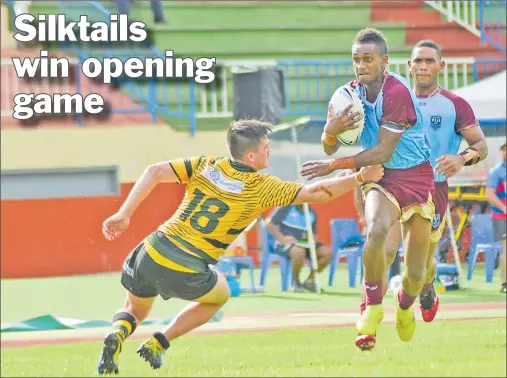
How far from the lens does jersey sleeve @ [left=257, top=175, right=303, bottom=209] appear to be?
863 centimetres

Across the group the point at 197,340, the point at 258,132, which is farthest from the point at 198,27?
the point at 258,132

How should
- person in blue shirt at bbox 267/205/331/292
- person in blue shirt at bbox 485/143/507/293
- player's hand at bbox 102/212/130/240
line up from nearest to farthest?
player's hand at bbox 102/212/130/240 < person in blue shirt at bbox 485/143/507/293 < person in blue shirt at bbox 267/205/331/292

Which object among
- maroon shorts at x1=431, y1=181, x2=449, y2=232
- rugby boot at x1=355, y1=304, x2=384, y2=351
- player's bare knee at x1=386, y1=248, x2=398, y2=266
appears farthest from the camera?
maroon shorts at x1=431, y1=181, x2=449, y2=232

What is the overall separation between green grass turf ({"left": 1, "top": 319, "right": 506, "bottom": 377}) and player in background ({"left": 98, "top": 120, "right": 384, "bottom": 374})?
0.51 metres

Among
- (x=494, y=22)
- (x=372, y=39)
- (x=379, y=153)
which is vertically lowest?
(x=379, y=153)

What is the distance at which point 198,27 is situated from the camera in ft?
81.6

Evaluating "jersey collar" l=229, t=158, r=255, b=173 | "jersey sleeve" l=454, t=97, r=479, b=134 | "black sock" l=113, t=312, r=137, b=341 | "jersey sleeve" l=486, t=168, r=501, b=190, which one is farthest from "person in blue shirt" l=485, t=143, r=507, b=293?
"black sock" l=113, t=312, r=137, b=341

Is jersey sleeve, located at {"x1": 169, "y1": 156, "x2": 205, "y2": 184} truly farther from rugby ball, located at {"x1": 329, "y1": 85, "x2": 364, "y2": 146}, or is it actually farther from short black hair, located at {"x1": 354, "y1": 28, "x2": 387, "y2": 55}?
short black hair, located at {"x1": 354, "y1": 28, "x2": 387, "y2": 55}

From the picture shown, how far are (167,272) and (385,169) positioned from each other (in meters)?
1.56

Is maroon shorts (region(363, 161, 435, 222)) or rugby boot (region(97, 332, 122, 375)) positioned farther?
maroon shorts (region(363, 161, 435, 222))

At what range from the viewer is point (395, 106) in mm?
8641

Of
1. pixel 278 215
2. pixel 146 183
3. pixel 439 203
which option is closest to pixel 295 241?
pixel 278 215

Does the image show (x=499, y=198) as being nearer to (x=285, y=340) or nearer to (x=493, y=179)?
(x=493, y=179)

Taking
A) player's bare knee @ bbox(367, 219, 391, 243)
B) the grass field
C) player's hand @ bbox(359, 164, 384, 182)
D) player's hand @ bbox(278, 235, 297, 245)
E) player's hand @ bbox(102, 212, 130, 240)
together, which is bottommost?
the grass field
